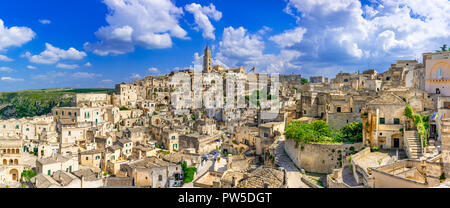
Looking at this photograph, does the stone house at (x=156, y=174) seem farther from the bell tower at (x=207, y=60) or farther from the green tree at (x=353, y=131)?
the bell tower at (x=207, y=60)

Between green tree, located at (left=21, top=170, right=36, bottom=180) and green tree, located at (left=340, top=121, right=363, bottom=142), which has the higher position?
green tree, located at (left=340, top=121, right=363, bottom=142)

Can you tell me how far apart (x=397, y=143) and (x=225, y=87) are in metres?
51.3

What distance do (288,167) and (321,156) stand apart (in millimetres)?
2401

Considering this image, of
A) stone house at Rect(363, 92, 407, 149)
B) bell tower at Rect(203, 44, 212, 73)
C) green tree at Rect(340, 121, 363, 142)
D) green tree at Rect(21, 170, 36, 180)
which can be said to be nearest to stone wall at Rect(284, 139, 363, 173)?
stone house at Rect(363, 92, 407, 149)

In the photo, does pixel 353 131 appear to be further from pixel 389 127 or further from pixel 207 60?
pixel 207 60

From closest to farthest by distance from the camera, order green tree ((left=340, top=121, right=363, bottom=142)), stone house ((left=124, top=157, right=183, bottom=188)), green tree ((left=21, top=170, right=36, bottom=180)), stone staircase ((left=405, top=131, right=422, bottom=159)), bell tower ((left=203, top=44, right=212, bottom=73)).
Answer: stone staircase ((left=405, top=131, right=422, bottom=159)) → green tree ((left=340, top=121, right=363, bottom=142)) → stone house ((left=124, top=157, right=183, bottom=188)) → green tree ((left=21, top=170, right=36, bottom=180)) → bell tower ((left=203, top=44, right=212, bottom=73))

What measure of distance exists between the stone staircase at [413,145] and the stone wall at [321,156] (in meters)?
2.69

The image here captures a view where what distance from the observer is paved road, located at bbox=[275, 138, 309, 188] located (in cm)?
1512

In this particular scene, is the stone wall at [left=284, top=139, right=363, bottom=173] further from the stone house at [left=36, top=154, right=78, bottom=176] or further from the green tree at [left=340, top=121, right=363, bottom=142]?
the stone house at [left=36, top=154, right=78, bottom=176]

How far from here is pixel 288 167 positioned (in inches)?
734

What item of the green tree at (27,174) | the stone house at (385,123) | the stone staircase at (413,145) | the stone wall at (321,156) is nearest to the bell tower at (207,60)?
the green tree at (27,174)

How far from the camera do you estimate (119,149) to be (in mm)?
28641

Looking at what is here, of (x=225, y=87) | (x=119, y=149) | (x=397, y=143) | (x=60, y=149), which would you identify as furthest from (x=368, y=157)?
(x=225, y=87)

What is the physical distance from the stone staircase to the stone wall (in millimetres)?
2694
